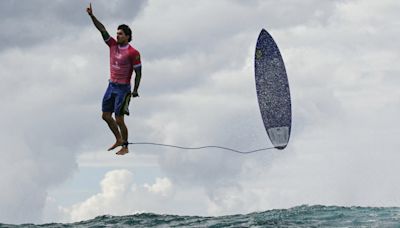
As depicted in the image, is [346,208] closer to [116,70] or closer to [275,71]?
[275,71]

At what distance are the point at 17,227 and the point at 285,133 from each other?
9517mm

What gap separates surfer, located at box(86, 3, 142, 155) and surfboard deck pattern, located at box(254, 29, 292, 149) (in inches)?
208

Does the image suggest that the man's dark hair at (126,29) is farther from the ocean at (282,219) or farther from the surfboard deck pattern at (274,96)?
the ocean at (282,219)

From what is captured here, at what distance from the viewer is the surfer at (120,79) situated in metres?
16.2

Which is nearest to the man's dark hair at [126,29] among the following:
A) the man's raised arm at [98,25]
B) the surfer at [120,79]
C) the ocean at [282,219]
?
the surfer at [120,79]

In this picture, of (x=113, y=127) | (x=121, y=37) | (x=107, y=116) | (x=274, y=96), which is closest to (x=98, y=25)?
(x=121, y=37)

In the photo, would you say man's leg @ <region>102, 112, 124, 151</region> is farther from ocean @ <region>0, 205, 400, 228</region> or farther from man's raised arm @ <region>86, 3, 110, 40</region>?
ocean @ <region>0, 205, 400, 228</region>

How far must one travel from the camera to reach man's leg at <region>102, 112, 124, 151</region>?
55.7ft

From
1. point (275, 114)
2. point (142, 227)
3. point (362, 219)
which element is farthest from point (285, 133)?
point (142, 227)

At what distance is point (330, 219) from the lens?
1862cm

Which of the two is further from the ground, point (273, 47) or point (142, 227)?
point (273, 47)

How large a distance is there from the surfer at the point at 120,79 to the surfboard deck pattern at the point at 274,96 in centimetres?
528

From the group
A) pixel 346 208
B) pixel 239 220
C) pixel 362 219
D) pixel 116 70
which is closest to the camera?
pixel 116 70

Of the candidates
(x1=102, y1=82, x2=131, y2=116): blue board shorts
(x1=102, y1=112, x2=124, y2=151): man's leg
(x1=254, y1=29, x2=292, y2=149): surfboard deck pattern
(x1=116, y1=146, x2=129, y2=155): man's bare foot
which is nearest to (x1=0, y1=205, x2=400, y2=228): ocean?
(x1=254, y1=29, x2=292, y2=149): surfboard deck pattern
